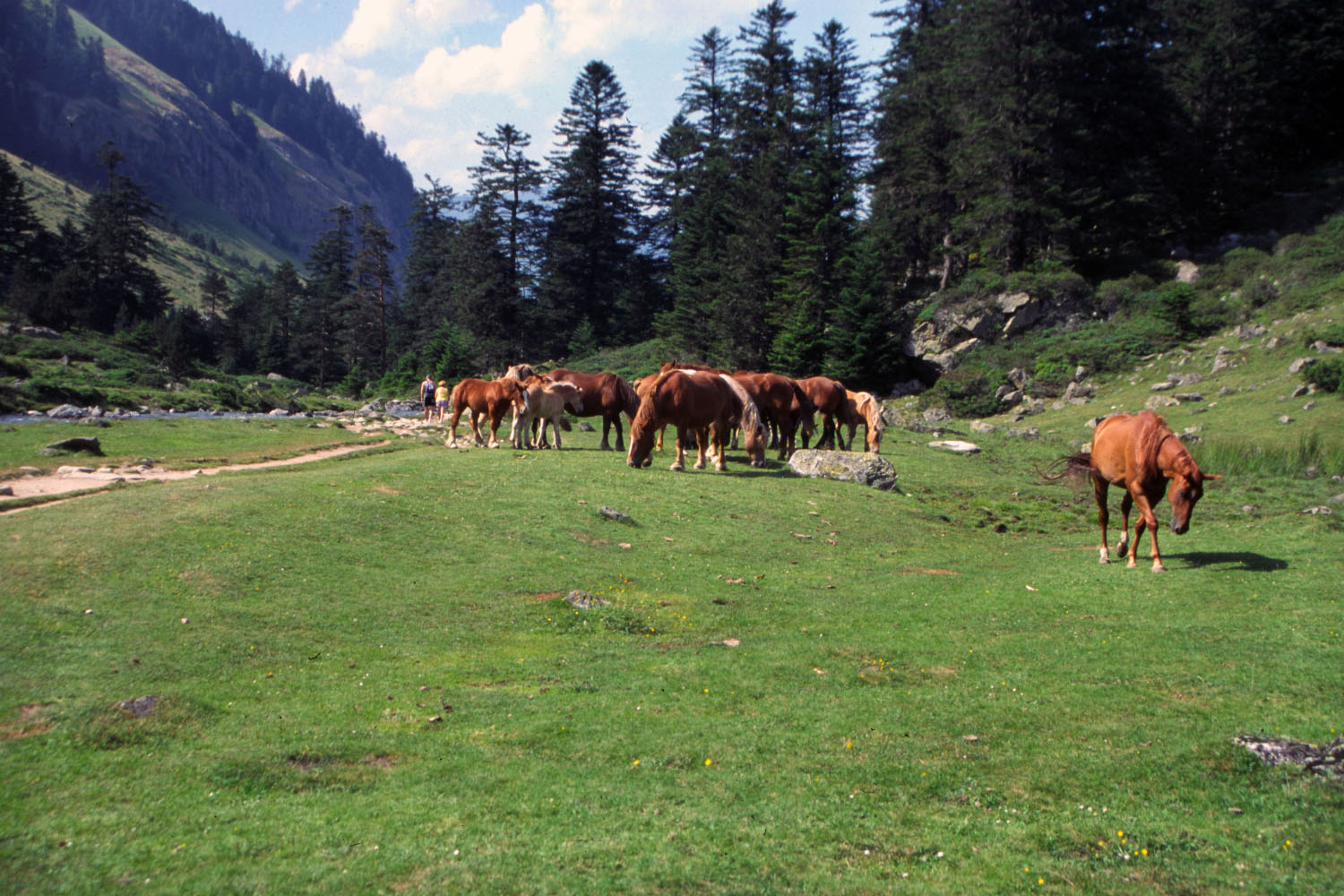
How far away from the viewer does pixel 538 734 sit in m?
6.67

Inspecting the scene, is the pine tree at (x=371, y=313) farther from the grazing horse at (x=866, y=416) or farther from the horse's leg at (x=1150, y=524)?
the horse's leg at (x=1150, y=524)

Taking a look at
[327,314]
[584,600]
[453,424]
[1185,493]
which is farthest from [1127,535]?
[327,314]

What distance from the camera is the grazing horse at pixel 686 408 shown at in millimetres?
19812

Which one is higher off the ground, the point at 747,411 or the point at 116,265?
the point at 116,265

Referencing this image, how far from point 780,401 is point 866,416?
389cm

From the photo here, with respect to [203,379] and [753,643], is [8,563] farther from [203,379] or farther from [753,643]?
[203,379]

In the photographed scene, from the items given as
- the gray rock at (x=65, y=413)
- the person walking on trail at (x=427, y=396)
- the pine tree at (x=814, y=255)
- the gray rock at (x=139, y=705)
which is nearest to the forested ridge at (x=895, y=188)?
the pine tree at (x=814, y=255)

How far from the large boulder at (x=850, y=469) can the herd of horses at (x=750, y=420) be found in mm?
1454

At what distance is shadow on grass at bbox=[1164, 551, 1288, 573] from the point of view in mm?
11750

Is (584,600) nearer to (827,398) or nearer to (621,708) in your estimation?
(621,708)

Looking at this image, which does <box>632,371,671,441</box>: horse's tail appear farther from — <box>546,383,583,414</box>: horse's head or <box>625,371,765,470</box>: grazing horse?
<box>546,383,583,414</box>: horse's head

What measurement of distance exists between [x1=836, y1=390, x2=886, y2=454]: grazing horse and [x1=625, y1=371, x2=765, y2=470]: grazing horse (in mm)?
6351

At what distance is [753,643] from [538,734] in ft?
11.6

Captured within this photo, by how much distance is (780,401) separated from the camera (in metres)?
24.6
